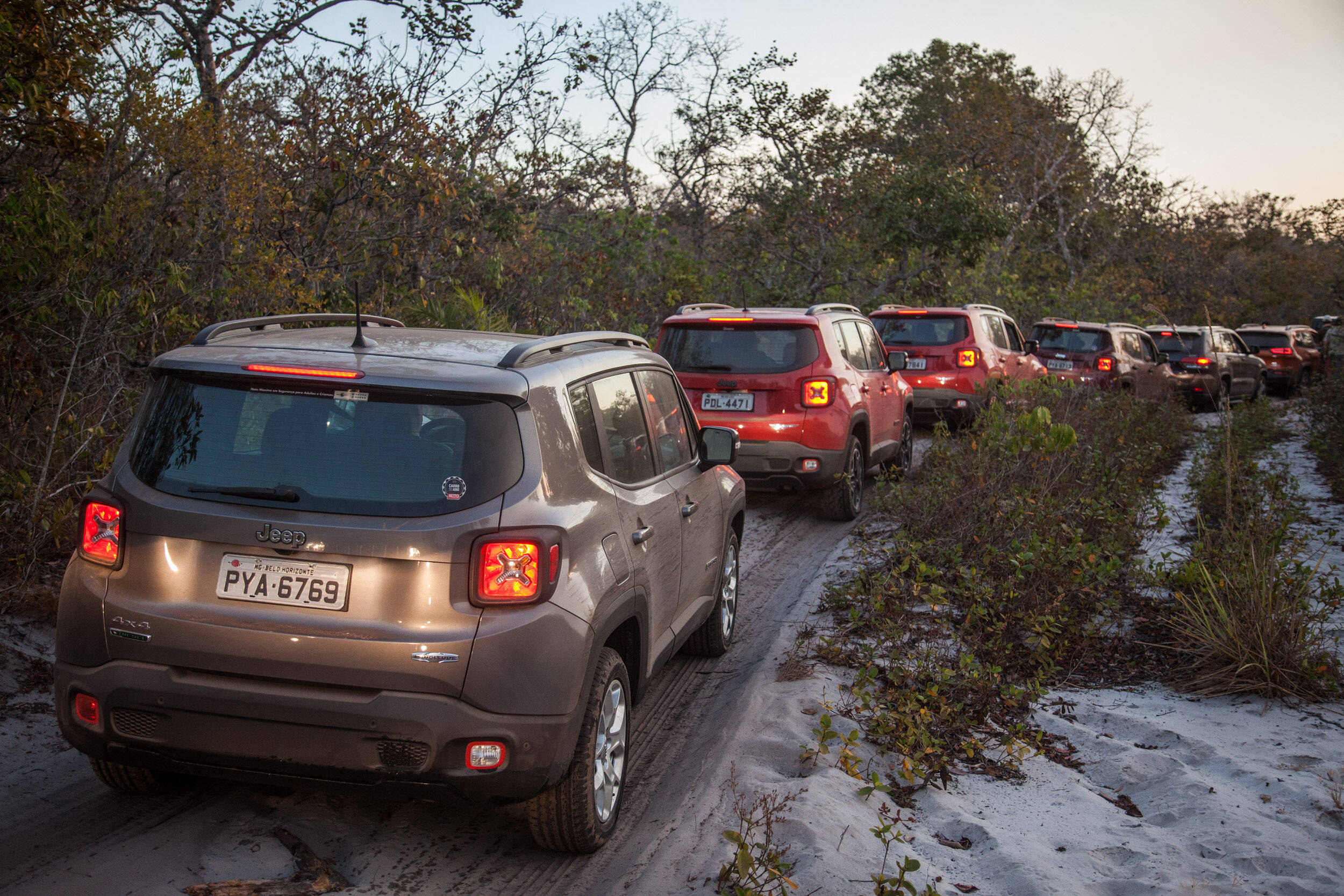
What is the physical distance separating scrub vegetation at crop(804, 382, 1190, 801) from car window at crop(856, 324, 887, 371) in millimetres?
939

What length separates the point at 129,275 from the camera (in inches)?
279

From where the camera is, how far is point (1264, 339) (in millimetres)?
26328

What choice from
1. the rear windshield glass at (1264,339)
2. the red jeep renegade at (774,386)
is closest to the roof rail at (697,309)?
the red jeep renegade at (774,386)

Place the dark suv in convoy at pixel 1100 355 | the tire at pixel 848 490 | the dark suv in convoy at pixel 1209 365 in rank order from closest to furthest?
1. the tire at pixel 848 490
2. the dark suv in convoy at pixel 1100 355
3. the dark suv in convoy at pixel 1209 365

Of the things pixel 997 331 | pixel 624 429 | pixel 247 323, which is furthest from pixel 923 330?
pixel 247 323

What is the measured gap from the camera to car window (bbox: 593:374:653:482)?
409 centimetres

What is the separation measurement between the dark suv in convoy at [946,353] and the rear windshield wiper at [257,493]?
429 inches

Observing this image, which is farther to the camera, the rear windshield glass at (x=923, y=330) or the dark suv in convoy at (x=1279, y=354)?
the dark suv in convoy at (x=1279, y=354)

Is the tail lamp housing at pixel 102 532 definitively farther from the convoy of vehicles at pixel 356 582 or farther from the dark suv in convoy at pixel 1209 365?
the dark suv in convoy at pixel 1209 365

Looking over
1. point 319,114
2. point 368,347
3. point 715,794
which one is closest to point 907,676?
point 715,794

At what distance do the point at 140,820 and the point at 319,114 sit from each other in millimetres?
8982

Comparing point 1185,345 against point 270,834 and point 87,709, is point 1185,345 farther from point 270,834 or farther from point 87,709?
point 87,709

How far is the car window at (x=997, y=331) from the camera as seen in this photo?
14.1 meters

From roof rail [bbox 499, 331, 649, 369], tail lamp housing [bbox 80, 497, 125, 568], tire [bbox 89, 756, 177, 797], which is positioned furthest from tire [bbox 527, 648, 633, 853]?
tail lamp housing [bbox 80, 497, 125, 568]
